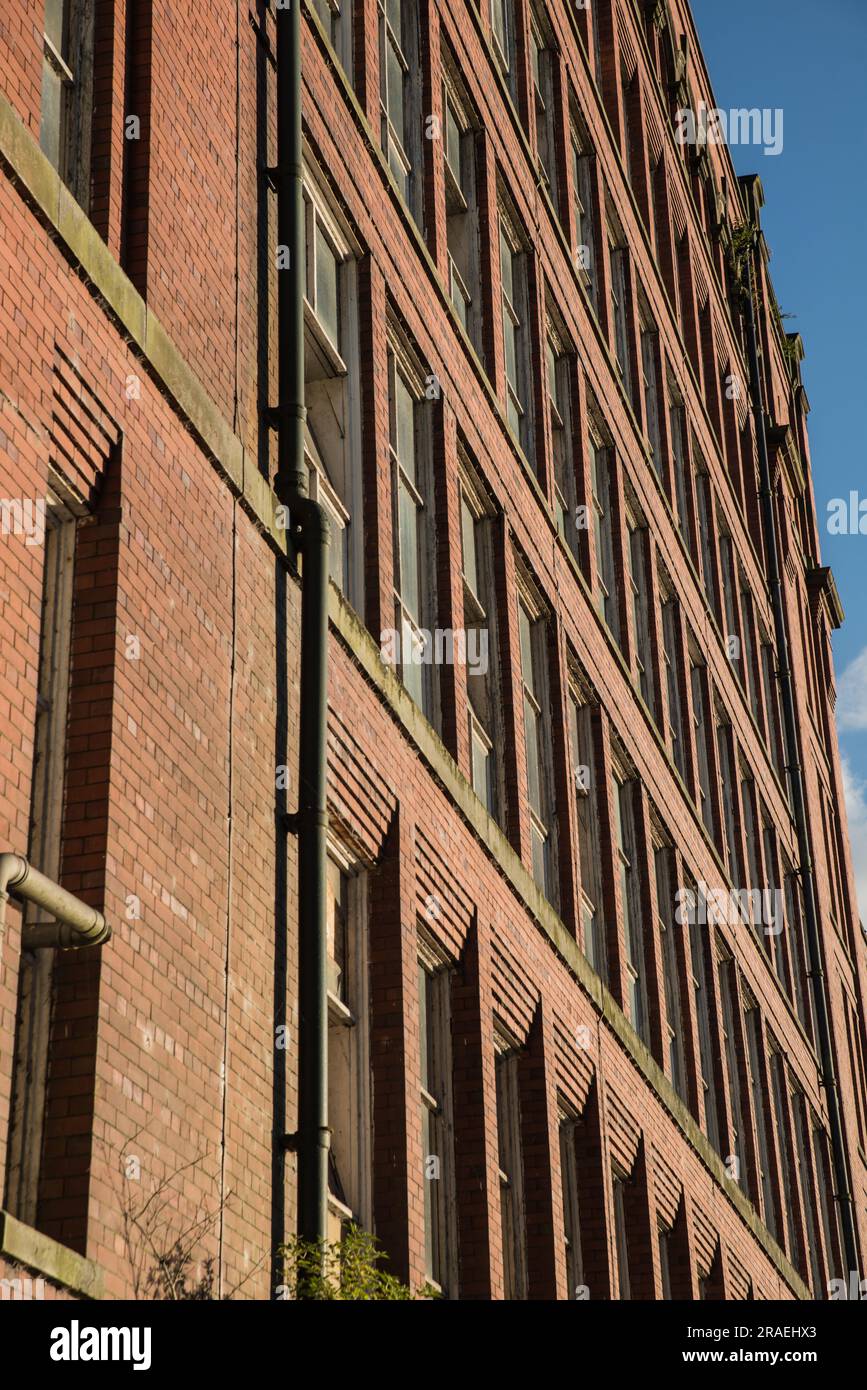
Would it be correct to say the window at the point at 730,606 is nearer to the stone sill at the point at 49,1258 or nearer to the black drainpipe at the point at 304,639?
the black drainpipe at the point at 304,639

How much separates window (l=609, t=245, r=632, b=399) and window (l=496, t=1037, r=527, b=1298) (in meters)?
11.9

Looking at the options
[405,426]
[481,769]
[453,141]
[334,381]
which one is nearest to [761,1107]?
[481,769]

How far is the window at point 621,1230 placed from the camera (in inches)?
800

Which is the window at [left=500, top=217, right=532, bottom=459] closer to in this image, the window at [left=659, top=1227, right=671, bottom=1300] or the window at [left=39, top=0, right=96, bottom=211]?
the window at [left=659, top=1227, right=671, bottom=1300]

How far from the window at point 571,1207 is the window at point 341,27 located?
9.04 meters

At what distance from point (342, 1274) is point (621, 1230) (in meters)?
10.5

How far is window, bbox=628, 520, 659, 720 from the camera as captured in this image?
26.0 metres

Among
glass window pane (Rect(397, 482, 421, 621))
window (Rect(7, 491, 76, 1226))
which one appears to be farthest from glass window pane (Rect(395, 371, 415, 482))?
window (Rect(7, 491, 76, 1226))

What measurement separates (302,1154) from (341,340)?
22.7 ft

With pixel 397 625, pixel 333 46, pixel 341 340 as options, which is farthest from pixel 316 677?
pixel 333 46

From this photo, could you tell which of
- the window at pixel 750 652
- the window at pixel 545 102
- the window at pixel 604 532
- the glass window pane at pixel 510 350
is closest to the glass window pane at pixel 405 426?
the glass window pane at pixel 510 350

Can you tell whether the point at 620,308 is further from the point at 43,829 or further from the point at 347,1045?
the point at 43,829

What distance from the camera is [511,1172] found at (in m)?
17.4
